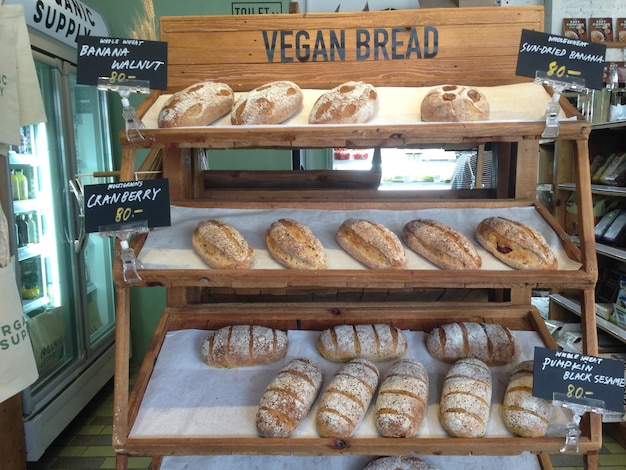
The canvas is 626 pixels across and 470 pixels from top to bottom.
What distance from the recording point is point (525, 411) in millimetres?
1240

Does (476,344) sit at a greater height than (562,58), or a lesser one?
lesser

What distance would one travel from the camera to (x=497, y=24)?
152cm

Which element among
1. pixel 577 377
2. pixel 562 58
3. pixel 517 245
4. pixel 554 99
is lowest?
pixel 577 377

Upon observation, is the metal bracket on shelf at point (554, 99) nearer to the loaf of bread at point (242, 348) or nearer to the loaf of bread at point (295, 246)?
the loaf of bread at point (295, 246)

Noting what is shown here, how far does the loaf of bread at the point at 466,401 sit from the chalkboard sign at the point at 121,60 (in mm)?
1175

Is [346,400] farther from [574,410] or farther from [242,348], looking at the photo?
[574,410]

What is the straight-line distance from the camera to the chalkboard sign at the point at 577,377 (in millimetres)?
1147

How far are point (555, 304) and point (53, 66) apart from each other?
4.33 metres

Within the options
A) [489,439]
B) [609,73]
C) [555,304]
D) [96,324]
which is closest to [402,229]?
[489,439]

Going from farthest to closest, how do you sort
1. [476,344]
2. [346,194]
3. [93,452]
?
[93,452]
[346,194]
[476,344]

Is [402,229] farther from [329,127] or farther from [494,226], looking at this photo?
[329,127]

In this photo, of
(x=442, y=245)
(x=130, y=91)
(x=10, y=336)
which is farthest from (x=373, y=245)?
(x=10, y=336)

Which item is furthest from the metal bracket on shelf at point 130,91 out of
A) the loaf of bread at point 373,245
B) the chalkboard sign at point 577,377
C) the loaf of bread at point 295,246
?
the chalkboard sign at point 577,377

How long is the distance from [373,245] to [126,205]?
68 centimetres
